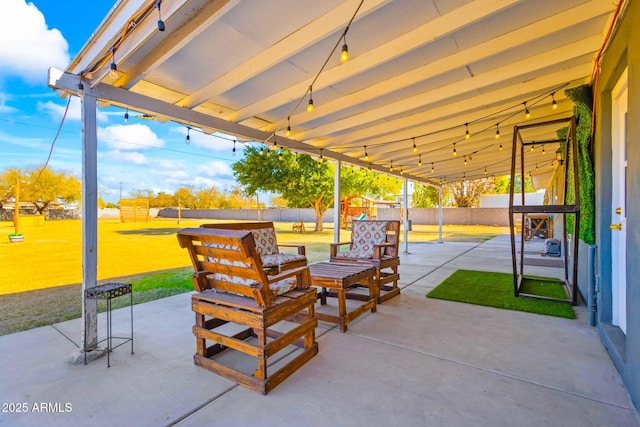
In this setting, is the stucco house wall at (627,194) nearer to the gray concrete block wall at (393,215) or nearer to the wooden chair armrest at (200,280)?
the wooden chair armrest at (200,280)

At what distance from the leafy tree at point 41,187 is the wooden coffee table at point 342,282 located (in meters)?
21.8

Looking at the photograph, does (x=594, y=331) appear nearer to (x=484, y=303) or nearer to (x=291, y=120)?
(x=484, y=303)

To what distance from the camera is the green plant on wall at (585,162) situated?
3.02 metres

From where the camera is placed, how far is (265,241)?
412cm

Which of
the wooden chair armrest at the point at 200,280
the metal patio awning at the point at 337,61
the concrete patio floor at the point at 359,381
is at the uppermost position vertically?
the metal patio awning at the point at 337,61

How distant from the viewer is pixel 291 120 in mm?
4328

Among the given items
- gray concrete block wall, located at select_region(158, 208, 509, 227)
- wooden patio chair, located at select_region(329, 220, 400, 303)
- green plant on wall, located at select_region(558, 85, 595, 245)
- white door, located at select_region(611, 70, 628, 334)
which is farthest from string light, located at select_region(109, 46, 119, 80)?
gray concrete block wall, located at select_region(158, 208, 509, 227)

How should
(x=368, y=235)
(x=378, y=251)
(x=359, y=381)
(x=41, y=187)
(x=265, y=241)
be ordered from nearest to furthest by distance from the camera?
1. (x=359, y=381)
2. (x=378, y=251)
3. (x=265, y=241)
4. (x=368, y=235)
5. (x=41, y=187)

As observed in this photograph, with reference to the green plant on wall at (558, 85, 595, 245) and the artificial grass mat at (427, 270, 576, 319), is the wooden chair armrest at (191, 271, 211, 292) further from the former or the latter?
the green plant on wall at (558, 85, 595, 245)

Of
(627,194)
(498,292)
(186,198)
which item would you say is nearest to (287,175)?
(498,292)

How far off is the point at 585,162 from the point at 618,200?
0.73m

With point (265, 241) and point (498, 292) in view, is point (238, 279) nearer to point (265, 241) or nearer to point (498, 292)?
point (265, 241)

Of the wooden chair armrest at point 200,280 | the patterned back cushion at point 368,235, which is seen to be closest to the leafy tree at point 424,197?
the patterned back cushion at point 368,235

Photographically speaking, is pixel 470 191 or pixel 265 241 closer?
pixel 265 241
